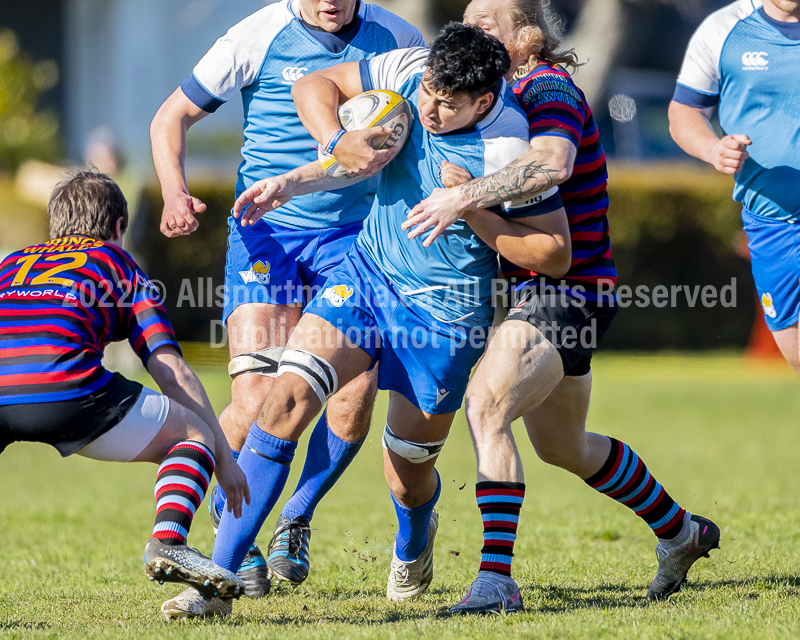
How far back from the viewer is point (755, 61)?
4777 millimetres

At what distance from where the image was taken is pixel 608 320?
4273 mm

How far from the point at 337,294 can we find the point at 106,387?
3.37 feet

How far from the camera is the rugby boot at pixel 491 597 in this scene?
151 inches

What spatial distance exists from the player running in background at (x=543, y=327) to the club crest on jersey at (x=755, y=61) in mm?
936

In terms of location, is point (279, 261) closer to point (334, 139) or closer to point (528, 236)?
point (334, 139)

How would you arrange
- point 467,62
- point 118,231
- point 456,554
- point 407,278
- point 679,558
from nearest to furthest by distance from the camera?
point 467,62
point 118,231
point 407,278
point 679,558
point 456,554

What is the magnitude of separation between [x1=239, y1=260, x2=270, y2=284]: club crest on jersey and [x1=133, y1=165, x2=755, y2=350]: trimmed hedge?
12075 mm

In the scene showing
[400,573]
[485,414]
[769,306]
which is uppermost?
[769,306]

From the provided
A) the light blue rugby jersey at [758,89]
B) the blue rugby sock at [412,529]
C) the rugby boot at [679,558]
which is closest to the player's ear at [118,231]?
the blue rugby sock at [412,529]

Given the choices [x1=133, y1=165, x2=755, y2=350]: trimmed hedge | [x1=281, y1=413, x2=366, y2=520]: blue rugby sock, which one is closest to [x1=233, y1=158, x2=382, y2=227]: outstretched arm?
[x1=281, y1=413, x2=366, y2=520]: blue rugby sock

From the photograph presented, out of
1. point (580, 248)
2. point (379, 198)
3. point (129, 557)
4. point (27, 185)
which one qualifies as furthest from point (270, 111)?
point (27, 185)

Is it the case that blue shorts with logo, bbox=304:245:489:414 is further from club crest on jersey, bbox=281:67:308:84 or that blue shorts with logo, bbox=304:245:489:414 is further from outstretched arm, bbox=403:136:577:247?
club crest on jersey, bbox=281:67:308:84

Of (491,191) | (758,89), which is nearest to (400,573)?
(491,191)

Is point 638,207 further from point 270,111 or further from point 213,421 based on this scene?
point 213,421
